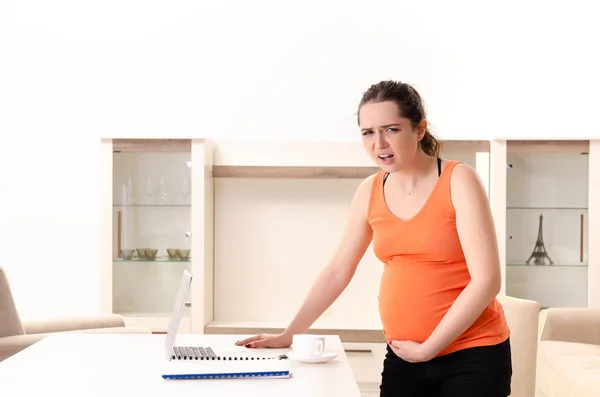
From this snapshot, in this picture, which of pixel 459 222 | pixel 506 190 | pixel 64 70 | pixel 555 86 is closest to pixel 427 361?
pixel 459 222

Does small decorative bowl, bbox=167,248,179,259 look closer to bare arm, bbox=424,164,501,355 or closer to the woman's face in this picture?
the woman's face

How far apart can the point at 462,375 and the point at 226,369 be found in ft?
1.76

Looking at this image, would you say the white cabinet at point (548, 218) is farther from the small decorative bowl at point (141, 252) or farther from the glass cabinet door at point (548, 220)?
the small decorative bowl at point (141, 252)

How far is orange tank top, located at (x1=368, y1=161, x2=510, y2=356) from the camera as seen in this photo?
1898mm

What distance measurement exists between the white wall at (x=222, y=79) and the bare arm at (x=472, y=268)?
2759 mm

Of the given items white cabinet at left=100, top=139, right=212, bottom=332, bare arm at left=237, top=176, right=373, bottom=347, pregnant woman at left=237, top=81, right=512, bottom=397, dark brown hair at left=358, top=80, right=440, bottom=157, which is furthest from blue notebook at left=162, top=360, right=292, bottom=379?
white cabinet at left=100, top=139, right=212, bottom=332

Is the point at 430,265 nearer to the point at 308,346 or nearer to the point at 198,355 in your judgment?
the point at 308,346

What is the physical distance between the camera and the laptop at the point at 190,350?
1.99m

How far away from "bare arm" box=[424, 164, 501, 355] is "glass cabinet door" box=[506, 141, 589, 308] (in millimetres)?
2454

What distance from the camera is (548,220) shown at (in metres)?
4.27

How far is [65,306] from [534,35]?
3025 millimetres

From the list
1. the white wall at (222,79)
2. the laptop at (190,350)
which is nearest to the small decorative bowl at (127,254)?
the white wall at (222,79)

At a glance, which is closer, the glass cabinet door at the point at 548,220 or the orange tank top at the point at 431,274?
the orange tank top at the point at 431,274

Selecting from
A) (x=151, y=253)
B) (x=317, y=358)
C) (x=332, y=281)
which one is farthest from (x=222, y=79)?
(x=317, y=358)
